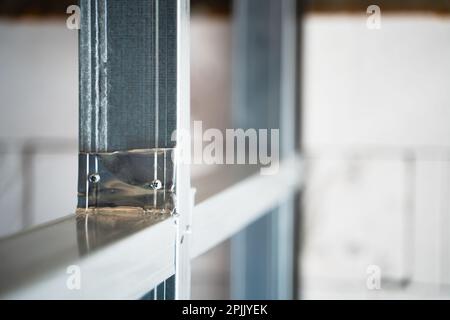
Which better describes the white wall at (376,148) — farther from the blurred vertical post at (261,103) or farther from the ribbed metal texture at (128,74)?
the ribbed metal texture at (128,74)

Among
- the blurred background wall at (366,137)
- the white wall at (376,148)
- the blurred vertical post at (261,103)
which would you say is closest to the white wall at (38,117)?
the blurred background wall at (366,137)

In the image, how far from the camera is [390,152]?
2.72 m

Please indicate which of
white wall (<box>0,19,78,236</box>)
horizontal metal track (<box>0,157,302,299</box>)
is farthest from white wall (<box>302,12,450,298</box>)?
horizontal metal track (<box>0,157,302,299</box>)

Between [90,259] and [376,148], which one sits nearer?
[90,259]

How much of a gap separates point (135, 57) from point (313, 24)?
2.40 m

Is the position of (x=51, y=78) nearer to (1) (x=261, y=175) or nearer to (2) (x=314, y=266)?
(2) (x=314, y=266)

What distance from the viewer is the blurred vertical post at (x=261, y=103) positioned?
5.70 ft

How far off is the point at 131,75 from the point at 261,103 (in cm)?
136

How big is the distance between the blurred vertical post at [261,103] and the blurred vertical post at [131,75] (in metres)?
1.21

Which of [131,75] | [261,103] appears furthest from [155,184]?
[261,103]

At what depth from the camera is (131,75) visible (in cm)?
51

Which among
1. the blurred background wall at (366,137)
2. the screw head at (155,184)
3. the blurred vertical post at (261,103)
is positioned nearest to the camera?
the screw head at (155,184)

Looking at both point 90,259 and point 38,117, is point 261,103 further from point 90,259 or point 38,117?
point 38,117
